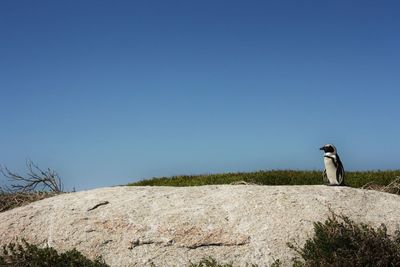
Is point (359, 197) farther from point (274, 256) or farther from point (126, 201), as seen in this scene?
point (126, 201)

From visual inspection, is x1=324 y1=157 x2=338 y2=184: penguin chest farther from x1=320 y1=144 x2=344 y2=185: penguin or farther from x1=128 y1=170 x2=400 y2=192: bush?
x1=128 y1=170 x2=400 y2=192: bush

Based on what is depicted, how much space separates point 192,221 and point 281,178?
9292 millimetres

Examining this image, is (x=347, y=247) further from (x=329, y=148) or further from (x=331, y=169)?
(x=329, y=148)

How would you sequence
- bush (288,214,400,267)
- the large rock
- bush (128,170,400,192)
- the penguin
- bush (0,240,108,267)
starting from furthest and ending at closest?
bush (128,170,400,192), the penguin, the large rock, bush (0,240,108,267), bush (288,214,400,267)

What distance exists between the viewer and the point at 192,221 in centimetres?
975

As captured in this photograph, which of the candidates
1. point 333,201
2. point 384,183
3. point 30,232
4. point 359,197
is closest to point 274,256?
point 333,201

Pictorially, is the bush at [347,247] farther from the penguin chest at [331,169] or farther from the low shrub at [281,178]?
the low shrub at [281,178]

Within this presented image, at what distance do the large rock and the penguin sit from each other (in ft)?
5.74

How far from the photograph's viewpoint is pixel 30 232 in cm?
1034

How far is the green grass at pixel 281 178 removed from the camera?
58.1 feet

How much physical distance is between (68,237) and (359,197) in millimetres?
5710

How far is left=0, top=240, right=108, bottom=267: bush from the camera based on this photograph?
892cm

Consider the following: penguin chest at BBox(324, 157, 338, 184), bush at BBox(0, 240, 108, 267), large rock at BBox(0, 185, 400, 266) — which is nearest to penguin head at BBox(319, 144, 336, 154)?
penguin chest at BBox(324, 157, 338, 184)

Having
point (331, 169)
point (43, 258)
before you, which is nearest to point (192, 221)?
point (43, 258)
